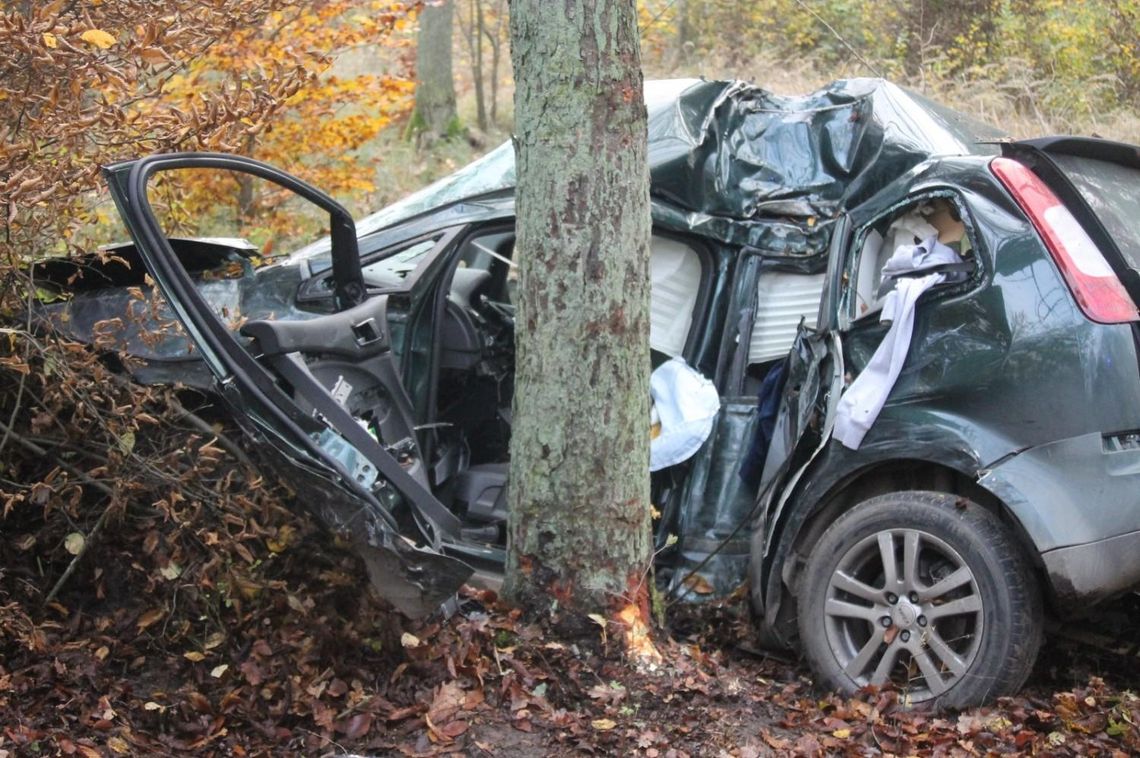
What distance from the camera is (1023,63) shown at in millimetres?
10938

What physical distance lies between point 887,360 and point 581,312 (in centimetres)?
113

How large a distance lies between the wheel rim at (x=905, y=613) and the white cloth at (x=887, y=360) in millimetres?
392

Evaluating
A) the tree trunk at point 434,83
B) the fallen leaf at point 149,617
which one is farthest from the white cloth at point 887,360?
the tree trunk at point 434,83

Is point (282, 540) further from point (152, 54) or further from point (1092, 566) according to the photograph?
point (1092, 566)

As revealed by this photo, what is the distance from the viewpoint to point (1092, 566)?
3.61 m

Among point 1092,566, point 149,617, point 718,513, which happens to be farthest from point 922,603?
point 149,617

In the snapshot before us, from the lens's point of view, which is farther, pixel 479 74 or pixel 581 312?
pixel 479 74

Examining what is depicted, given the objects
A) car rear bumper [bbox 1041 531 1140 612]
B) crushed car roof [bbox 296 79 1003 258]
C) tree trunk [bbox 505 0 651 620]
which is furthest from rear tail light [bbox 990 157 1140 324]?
tree trunk [bbox 505 0 651 620]

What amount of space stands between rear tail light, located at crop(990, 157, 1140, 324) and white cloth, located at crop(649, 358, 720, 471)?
149 centimetres

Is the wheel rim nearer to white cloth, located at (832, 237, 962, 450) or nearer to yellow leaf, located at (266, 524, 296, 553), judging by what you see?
white cloth, located at (832, 237, 962, 450)

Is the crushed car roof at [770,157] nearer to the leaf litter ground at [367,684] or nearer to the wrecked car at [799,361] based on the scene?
the wrecked car at [799,361]

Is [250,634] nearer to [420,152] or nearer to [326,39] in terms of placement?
[326,39]

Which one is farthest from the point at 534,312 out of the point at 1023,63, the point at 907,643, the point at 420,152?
the point at 420,152

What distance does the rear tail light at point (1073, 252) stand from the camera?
373 cm
